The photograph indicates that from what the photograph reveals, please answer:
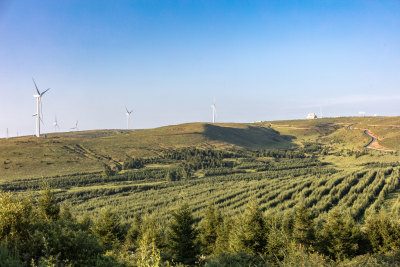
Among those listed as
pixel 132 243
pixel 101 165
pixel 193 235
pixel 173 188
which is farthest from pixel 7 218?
pixel 101 165

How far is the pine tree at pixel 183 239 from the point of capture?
2817 cm

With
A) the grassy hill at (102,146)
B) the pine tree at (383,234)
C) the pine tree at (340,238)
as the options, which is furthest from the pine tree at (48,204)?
Answer: the grassy hill at (102,146)

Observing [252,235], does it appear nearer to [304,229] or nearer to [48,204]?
[304,229]

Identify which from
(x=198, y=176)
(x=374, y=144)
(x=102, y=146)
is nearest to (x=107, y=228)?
(x=198, y=176)

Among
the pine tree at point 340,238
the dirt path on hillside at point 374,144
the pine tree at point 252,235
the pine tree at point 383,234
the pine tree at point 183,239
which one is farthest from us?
the dirt path on hillside at point 374,144

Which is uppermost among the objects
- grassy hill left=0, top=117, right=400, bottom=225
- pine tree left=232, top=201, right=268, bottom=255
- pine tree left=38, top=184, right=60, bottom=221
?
pine tree left=38, top=184, right=60, bottom=221

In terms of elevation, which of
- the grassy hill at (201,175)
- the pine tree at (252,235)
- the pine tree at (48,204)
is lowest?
the grassy hill at (201,175)

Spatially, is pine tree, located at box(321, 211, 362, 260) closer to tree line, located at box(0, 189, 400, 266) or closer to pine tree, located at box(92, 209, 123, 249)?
tree line, located at box(0, 189, 400, 266)

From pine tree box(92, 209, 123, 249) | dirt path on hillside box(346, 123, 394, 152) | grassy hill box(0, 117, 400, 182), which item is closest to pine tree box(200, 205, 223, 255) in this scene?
pine tree box(92, 209, 123, 249)

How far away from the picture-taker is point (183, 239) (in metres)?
29.0

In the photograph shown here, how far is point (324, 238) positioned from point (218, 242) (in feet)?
43.0

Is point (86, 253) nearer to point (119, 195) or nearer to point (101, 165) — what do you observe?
point (119, 195)

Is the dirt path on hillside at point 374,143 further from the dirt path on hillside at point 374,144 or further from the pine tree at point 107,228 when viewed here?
the pine tree at point 107,228

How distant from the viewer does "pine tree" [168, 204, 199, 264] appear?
2817 cm
